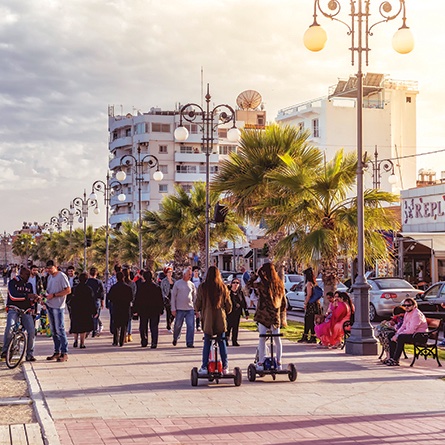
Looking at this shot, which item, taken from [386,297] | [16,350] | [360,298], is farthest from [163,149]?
[16,350]

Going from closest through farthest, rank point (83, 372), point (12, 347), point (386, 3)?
point (83, 372) → point (12, 347) → point (386, 3)

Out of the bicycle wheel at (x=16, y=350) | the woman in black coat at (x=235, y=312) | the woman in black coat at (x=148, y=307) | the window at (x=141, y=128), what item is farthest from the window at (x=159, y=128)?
the bicycle wheel at (x=16, y=350)

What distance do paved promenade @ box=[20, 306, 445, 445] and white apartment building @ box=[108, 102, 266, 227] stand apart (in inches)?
3447

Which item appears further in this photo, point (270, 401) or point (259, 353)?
point (259, 353)

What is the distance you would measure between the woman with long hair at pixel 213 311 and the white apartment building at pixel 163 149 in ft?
293

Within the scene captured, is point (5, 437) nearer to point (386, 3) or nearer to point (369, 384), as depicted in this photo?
point (369, 384)

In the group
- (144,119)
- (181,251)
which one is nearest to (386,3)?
(181,251)

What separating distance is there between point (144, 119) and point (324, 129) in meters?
33.5

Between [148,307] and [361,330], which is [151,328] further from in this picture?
[361,330]

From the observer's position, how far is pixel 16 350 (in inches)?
580

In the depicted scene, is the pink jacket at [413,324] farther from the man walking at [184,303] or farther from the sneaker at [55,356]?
the sneaker at [55,356]

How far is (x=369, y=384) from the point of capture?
39.8 ft

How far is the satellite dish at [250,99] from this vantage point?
313 ft

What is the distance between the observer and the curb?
811 centimetres
